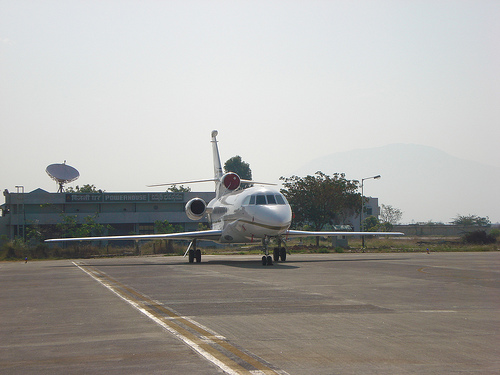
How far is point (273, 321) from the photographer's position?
9.66 m

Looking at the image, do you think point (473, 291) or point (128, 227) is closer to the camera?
point (473, 291)

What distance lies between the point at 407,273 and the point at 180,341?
1421cm

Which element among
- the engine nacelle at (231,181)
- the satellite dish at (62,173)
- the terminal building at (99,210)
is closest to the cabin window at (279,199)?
the engine nacelle at (231,181)

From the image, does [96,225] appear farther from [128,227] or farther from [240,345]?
[240,345]

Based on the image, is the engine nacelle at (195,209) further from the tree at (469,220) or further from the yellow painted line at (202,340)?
the tree at (469,220)

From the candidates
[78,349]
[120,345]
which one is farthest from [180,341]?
[78,349]

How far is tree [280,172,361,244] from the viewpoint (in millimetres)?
66875

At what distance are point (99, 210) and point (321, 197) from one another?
106 feet

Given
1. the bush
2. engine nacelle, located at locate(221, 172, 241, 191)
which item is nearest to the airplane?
engine nacelle, located at locate(221, 172, 241, 191)

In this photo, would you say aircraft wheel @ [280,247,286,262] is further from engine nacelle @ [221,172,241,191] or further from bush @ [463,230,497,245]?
bush @ [463,230,497,245]

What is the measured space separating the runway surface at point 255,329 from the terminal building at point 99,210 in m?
62.8

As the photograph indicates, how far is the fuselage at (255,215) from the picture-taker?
2633cm

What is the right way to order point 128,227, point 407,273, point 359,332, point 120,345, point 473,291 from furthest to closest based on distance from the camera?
1. point 128,227
2. point 407,273
3. point 473,291
4. point 359,332
5. point 120,345

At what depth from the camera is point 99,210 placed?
80500mm
